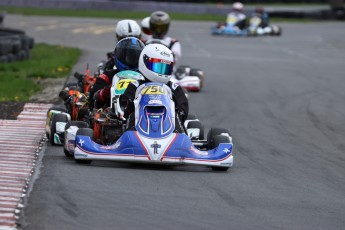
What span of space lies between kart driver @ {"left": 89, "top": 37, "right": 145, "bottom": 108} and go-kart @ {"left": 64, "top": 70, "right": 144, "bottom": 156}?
17 cm

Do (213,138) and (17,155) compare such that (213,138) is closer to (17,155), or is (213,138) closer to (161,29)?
(17,155)

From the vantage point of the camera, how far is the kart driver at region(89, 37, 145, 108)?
10.7m

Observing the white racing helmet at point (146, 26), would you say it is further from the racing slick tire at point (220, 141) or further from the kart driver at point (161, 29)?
the racing slick tire at point (220, 141)

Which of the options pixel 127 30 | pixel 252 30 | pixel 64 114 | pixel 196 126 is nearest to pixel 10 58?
pixel 127 30

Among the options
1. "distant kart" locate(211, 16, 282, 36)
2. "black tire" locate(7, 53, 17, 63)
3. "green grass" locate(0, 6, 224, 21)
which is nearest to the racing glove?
"black tire" locate(7, 53, 17, 63)

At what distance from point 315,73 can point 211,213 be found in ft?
48.1

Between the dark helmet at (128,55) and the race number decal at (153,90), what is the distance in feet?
4.18

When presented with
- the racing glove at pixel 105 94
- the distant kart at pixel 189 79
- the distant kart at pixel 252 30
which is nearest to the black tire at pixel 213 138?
the racing glove at pixel 105 94

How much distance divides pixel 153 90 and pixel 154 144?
0.63 m

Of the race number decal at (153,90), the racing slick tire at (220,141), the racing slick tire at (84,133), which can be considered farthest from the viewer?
the race number decal at (153,90)

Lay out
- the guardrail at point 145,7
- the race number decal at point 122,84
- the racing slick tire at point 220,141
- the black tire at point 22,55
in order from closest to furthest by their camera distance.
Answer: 1. the racing slick tire at point 220,141
2. the race number decal at point 122,84
3. the black tire at point 22,55
4. the guardrail at point 145,7

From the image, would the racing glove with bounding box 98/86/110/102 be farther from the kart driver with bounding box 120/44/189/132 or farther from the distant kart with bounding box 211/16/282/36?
the distant kart with bounding box 211/16/282/36

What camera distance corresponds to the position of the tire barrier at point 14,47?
64.2 feet

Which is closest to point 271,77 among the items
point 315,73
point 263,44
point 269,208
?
point 315,73
